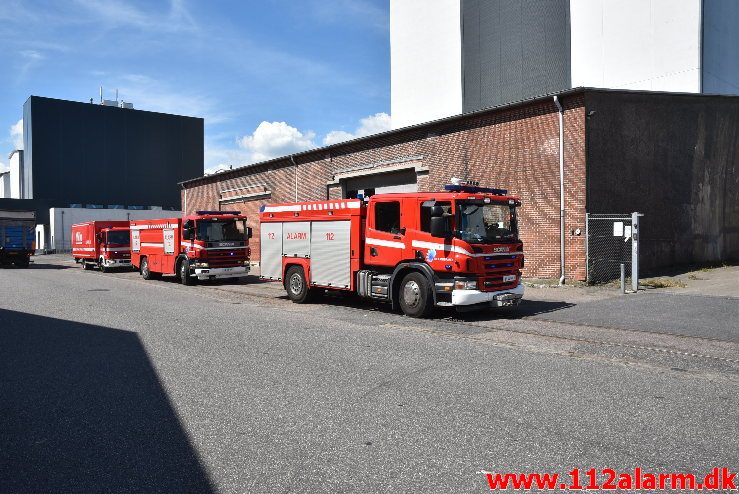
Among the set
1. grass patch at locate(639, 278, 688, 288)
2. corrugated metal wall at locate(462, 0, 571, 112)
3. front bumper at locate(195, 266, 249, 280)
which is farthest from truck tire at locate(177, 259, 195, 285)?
corrugated metal wall at locate(462, 0, 571, 112)

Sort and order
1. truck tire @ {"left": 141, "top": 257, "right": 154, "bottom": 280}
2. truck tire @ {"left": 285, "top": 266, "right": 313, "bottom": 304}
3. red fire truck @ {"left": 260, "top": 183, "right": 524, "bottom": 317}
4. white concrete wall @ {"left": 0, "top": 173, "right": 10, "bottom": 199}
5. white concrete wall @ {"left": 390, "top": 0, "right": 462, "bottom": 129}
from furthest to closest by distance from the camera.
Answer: white concrete wall @ {"left": 0, "top": 173, "right": 10, "bottom": 199} < white concrete wall @ {"left": 390, "top": 0, "right": 462, "bottom": 129} < truck tire @ {"left": 141, "top": 257, "right": 154, "bottom": 280} < truck tire @ {"left": 285, "top": 266, "right": 313, "bottom": 304} < red fire truck @ {"left": 260, "top": 183, "right": 524, "bottom": 317}

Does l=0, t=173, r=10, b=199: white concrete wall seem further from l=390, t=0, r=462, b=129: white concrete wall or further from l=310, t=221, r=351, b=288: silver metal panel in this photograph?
l=310, t=221, r=351, b=288: silver metal panel

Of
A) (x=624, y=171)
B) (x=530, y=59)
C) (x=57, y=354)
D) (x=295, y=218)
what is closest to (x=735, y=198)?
(x=624, y=171)

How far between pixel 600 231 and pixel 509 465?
15.3 metres

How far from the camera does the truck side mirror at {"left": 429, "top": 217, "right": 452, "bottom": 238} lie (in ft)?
35.7

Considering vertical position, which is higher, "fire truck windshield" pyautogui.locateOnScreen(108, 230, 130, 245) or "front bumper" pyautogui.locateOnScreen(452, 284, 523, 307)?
"fire truck windshield" pyautogui.locateOnScreen(108, 230, 130, 245)

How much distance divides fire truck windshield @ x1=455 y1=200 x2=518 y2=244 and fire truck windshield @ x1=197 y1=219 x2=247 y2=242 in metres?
11.6

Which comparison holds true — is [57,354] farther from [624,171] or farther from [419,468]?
[624,171]

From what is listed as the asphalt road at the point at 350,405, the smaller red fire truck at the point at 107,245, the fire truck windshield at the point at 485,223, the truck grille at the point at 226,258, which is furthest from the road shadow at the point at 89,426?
the smaller red fire truck at the point at 107,245

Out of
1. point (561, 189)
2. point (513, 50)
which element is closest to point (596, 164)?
point (561, 189)

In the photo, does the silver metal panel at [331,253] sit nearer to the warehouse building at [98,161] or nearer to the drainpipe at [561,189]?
the drainpipe at [561,189]

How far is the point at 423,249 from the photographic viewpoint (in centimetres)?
1145

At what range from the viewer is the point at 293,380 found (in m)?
6.34

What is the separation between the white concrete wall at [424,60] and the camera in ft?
122
